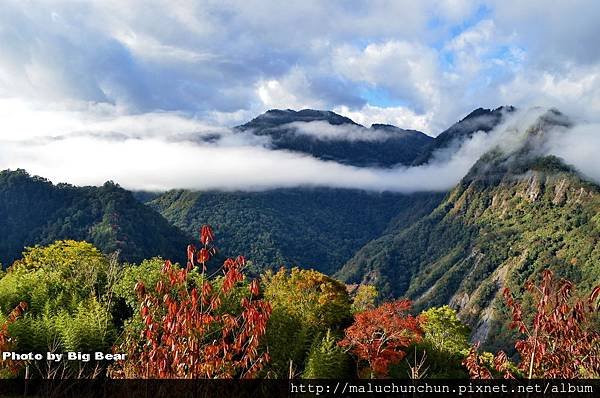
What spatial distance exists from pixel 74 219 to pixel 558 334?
190603 millimetres

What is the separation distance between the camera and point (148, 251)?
17788 cm

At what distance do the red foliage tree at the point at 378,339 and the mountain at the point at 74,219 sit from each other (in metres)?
129

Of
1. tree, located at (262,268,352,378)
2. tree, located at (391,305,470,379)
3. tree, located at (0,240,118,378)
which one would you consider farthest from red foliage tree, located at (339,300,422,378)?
tree, located at (0,240,118,378)

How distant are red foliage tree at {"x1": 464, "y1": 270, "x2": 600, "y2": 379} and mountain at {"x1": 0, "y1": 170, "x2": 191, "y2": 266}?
162254 millimetres

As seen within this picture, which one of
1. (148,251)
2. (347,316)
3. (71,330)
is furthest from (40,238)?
(71,330)

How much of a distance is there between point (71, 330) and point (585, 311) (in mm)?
26916

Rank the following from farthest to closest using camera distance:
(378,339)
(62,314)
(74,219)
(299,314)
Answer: (74,219), (299,314), (378,339), (62,314)

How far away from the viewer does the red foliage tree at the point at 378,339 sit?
43.2m

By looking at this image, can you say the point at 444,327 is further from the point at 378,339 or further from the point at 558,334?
the point at 558,334

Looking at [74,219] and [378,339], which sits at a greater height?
[378,339]

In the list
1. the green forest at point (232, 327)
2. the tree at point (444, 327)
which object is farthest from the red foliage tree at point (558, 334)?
the tree at point (444, 327)

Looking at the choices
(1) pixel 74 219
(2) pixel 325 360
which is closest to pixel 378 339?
(2) pixel 325 360

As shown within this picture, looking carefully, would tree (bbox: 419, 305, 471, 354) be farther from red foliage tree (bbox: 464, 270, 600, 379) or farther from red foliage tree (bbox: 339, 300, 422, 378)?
red foliage tree (bbox: 464, 270, 600, 379)

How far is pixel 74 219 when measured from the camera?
183 metres
